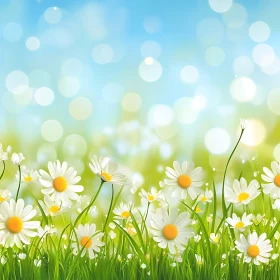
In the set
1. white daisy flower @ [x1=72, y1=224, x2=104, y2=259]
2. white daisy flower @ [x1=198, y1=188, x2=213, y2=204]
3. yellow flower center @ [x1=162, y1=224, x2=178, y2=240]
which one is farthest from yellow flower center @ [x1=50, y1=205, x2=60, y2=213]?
white daisy flower @ [x1=198, y1=188, x2=213, y2=204]

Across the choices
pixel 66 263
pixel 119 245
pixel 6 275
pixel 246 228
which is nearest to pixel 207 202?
pixel 246 228

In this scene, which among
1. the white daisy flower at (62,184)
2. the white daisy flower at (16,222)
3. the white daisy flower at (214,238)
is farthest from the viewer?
the white daisy flower at (214,238)

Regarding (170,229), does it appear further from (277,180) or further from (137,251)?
(277,180)

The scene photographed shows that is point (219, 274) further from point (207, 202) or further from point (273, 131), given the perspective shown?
point (273, 131)

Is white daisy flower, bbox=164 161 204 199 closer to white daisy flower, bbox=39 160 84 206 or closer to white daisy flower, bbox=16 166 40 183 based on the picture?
white daisy flower, bbox=39 160 84 206

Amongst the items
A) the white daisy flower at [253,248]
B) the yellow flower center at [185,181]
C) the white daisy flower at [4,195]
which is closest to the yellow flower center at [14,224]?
the white daisy flower at [4,195]

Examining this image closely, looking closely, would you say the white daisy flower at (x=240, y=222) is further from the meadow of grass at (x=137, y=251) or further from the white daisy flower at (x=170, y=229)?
the white daisy flower at (x=170, y=229)

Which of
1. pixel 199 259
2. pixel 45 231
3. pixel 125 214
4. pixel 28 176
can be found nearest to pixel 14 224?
pixel 45 231
